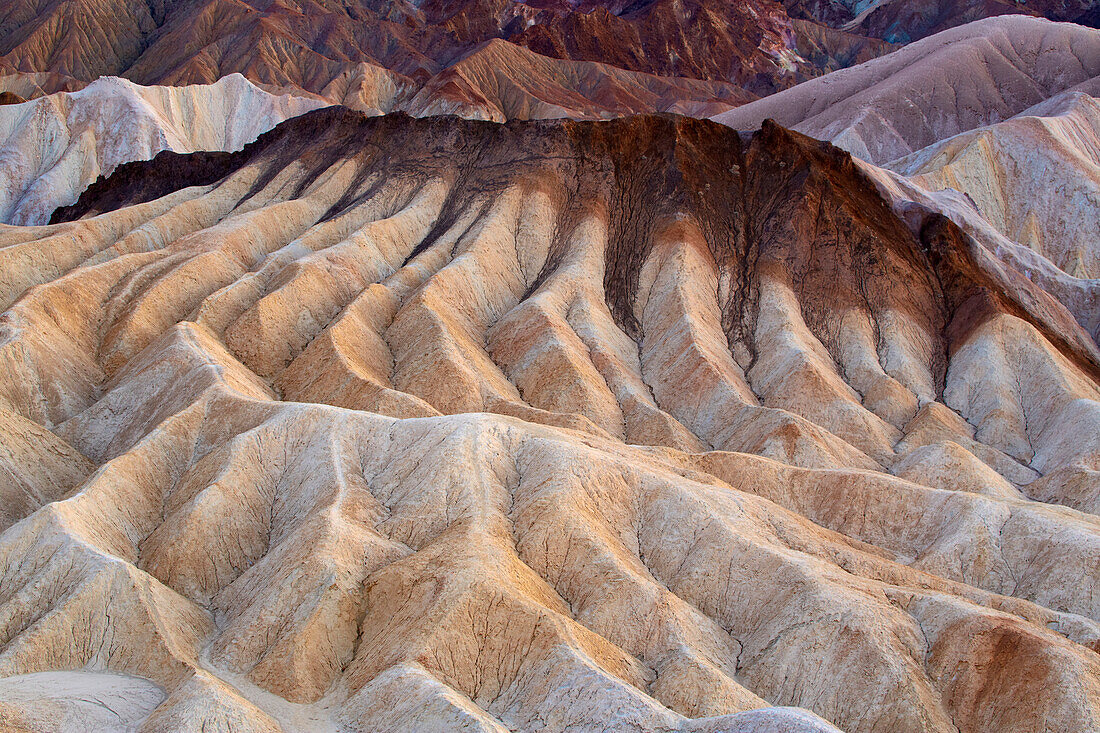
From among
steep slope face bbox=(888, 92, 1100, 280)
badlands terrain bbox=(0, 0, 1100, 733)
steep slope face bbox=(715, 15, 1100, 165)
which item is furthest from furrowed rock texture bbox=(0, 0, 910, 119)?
steep slope face bbox=(888, 92, 1100, 280)

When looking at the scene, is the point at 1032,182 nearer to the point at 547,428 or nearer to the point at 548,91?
the point at 547,428

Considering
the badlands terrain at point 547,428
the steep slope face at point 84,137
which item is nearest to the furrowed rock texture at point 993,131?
the badlands terrain at point 547,428

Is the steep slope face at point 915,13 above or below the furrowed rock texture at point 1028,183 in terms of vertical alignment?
below

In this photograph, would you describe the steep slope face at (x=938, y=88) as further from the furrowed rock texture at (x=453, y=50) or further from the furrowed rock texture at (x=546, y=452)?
the furrowed rock texture at (x=546, y=452)

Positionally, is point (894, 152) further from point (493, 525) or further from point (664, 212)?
point (493, 525)

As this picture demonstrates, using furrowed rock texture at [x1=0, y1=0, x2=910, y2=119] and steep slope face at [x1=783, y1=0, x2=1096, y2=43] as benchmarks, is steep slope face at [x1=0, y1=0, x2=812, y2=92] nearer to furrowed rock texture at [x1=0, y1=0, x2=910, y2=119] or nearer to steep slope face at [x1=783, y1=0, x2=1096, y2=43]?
furrowed rock texture at [x1=0, y1=0, x2=910, y2=119]

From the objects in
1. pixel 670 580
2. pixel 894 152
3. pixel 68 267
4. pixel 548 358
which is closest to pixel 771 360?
pixel 548 358
